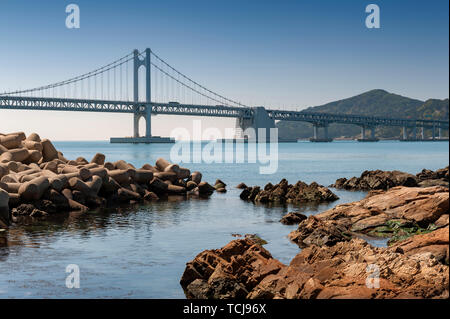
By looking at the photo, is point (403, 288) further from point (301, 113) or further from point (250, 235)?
point (301, 113)

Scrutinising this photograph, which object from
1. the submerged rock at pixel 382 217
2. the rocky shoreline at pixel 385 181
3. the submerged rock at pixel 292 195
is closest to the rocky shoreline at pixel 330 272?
the submerged rock at pixel 382 217

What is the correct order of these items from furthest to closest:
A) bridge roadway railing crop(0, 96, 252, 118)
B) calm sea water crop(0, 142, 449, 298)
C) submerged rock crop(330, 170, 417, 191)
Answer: bridge roadway railing crop(0, 96, 252, 118) < submerged rock crop(330, 170, 417, 191) < calm sea water crop(0, 142, 449, 298)

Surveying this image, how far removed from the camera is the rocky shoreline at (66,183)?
16.2m

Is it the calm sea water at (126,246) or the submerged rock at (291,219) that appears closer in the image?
the calm sea water at (126,246)

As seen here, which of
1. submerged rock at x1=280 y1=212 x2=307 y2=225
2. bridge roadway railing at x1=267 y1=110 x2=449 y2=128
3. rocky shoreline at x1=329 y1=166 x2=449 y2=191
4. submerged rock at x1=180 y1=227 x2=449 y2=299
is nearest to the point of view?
submerged rock at x1=180 y1=227 x2=449 y2=299

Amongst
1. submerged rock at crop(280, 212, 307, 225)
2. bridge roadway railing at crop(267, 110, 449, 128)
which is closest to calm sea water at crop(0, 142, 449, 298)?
submerged rock at crop(280, 212, 307, 225)

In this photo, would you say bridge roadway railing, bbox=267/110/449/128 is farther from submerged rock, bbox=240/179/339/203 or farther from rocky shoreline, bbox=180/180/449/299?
rocky shoreline, bbox=180/180/449/299

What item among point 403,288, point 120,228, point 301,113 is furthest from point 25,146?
point 301,113

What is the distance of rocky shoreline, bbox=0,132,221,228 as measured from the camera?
639 inches

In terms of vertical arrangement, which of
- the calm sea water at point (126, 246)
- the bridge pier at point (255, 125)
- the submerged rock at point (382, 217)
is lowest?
the calm sea water at point (126, 246)

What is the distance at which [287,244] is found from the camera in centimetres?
1217

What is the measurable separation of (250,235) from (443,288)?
6.78 meters

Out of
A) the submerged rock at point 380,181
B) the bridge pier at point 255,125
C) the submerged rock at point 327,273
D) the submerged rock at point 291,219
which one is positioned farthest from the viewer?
the bridge pier at point 255,125

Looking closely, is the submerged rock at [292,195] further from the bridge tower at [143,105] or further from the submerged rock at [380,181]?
the bridge tower at [143,105]
